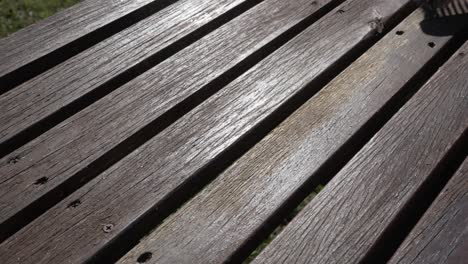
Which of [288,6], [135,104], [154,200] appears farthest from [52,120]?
[288,6]

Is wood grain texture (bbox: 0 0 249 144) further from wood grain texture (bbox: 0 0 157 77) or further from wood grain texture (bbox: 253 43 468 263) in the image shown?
wood grain texture (bbox: 253 43 468 263)

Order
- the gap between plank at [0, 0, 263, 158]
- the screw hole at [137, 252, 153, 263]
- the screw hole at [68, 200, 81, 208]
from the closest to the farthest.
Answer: the screw hole at [137, 252, 153, 263]
the screw hole at [68, 200, 81, 208]
the gap between plank at [0, 0, 263, 158]

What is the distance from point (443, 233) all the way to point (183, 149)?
2.75 ft

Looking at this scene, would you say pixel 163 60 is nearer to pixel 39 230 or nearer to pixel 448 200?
pixel 39 230

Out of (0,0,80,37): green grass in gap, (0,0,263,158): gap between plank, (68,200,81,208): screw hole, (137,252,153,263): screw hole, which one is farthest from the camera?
(0,0,80,37): green grass in gap

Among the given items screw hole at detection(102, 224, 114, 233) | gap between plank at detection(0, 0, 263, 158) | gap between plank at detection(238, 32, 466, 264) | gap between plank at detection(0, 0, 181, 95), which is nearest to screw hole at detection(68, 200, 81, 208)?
screw hole at detection(102, 224, 114, 233)

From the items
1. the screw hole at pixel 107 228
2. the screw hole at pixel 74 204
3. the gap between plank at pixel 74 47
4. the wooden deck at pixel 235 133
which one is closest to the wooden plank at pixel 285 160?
the wooden deck at pixel 235 133

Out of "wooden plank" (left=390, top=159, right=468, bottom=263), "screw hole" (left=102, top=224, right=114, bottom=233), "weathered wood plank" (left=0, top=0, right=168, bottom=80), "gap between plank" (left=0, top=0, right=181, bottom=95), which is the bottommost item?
"wooden plank" (left=390, top=159, right=468, bottom=263)

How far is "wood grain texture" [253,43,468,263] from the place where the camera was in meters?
1.35

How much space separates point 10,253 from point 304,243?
832 mm

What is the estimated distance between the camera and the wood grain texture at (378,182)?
1.35 metres

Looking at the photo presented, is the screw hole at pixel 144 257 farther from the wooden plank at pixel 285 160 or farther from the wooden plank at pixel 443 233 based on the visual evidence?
the wooden plank at pixel 443 233

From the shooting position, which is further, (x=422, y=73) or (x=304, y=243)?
(x=422, y=73)

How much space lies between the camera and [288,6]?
86.5 inches
